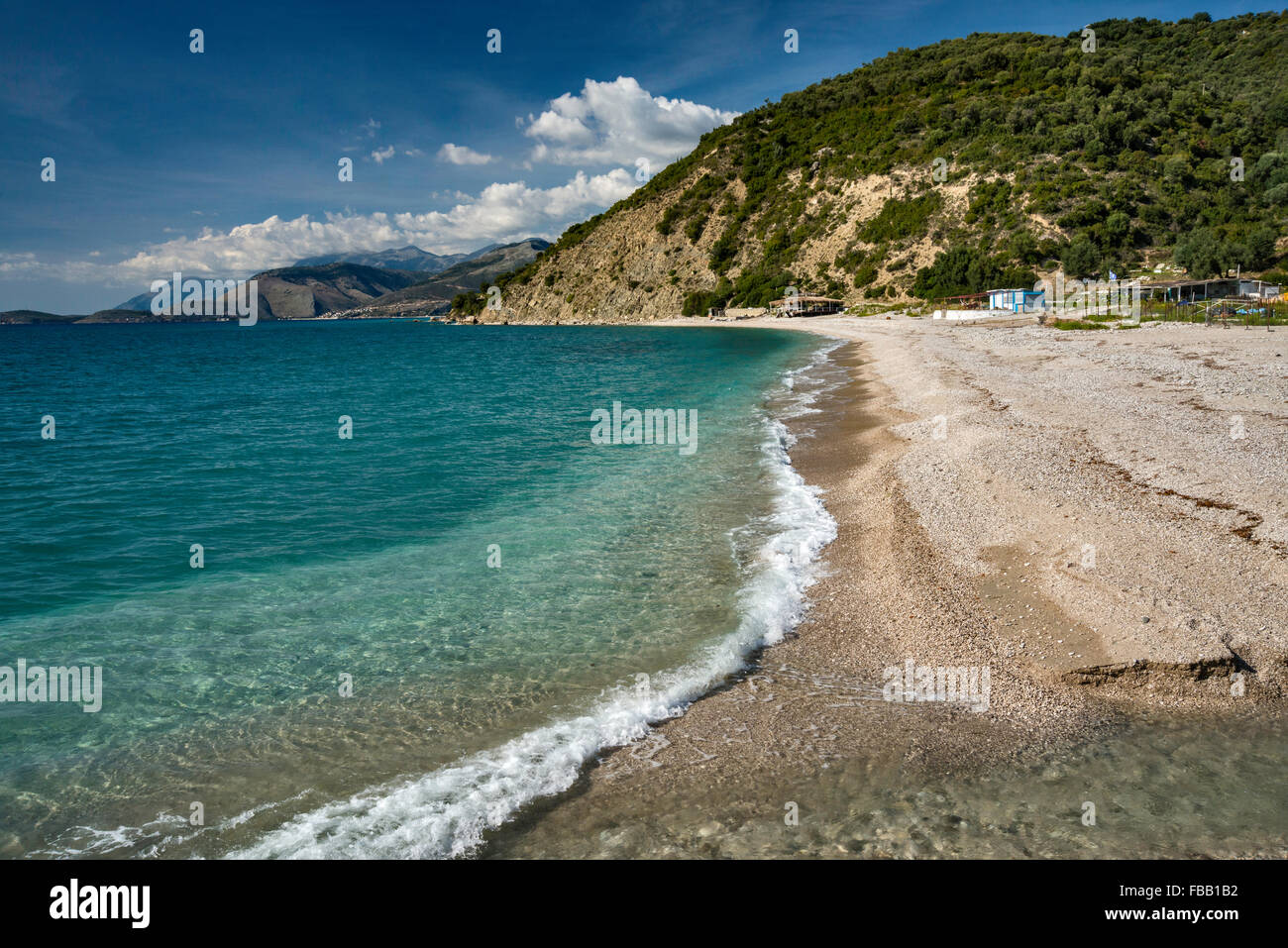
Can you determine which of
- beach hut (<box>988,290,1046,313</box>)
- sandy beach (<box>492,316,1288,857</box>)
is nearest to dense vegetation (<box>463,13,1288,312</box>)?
beach hut (<box>988,290,1046,313</box>)

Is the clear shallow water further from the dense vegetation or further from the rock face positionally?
the rock face

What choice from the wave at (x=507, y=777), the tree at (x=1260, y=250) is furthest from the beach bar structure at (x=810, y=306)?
the wave at (x=507, y=777)

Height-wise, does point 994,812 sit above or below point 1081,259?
below

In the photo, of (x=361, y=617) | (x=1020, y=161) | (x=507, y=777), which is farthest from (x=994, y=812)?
(x=1020, y=161)

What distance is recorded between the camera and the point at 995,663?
24.9 ft

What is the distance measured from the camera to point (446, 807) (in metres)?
5.84

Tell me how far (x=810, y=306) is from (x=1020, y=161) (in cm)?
2987

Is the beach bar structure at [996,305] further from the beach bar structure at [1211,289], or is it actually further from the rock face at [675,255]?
the rock face at [675,255]

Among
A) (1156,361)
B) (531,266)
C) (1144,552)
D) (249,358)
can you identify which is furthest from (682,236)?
(1144,552)

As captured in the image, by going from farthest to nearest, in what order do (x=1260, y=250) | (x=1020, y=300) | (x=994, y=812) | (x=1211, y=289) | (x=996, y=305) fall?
(x=996, y=305) < (x=1020, y=300) < (x=1260, y=250) < (x=1211, y=289) < (x=994, y=812)

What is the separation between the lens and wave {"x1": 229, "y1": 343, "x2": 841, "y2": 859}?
549 centimetres

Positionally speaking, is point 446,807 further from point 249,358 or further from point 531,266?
point 531,266

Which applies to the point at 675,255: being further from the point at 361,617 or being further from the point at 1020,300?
the point at 361,617

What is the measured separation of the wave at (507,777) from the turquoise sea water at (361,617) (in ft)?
0.09
